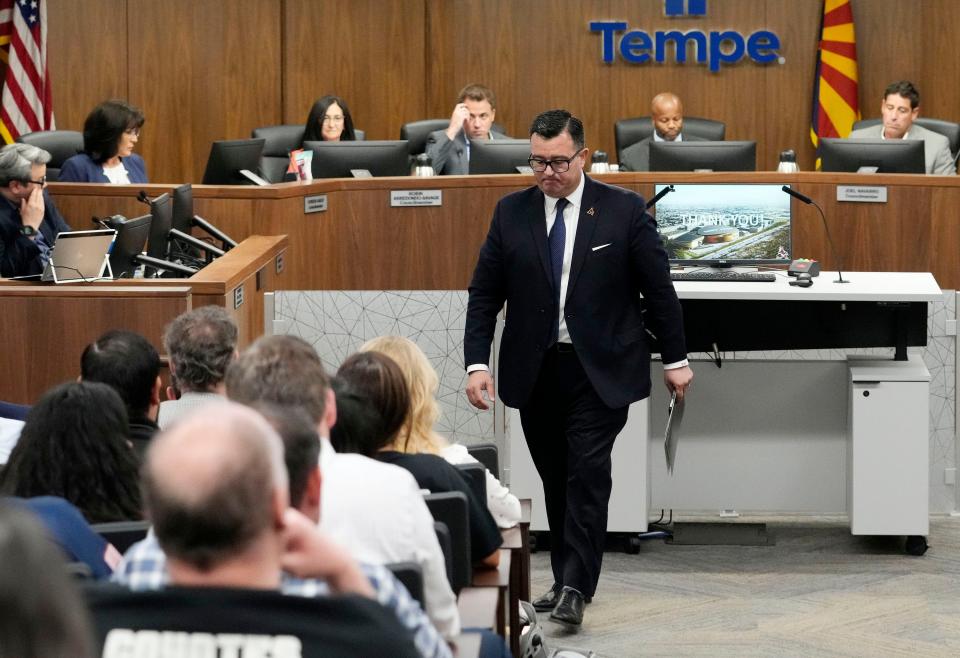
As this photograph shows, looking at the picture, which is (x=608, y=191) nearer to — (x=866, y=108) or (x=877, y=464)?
(x=877, y=464)

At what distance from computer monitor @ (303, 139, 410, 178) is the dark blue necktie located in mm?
2507

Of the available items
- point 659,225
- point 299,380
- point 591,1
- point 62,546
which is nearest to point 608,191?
point 659,225

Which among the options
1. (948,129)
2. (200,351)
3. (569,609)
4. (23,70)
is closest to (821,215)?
(569,609)

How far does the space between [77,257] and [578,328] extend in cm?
161

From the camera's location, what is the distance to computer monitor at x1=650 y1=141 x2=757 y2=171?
6.49 metres

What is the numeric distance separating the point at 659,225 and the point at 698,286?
1.85 feet

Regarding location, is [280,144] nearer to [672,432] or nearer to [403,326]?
[403,326]

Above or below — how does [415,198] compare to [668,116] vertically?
below

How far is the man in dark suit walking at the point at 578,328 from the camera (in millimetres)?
4344

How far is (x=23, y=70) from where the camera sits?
963cm

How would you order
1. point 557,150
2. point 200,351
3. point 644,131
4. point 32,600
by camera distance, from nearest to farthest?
point 32,600
point 200,351
point 557,150
point 644,131

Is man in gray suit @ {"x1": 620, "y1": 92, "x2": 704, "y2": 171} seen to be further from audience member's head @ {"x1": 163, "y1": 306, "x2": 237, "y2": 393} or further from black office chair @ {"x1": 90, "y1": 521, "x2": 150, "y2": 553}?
black office chair @ {"x1": 90, "y1": 521, "x2": 150, "y2": 553}

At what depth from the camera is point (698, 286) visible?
17.0 feet

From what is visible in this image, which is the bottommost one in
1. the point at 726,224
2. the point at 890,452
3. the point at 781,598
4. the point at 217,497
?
the point at 781,598
